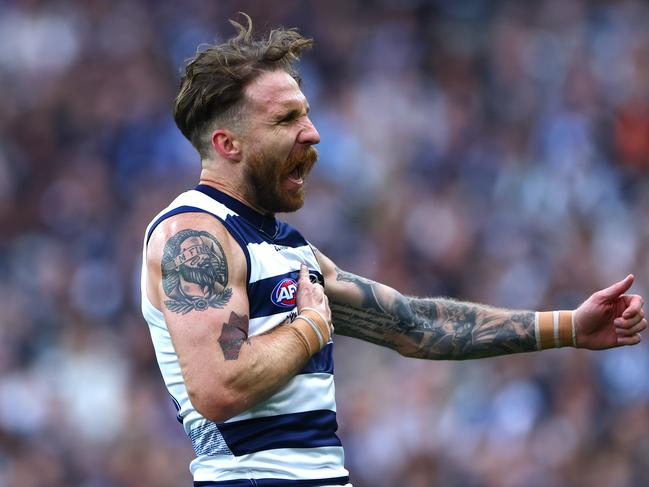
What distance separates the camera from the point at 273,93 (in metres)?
4.92

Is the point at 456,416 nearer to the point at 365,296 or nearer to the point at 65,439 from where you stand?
the point at 65,439

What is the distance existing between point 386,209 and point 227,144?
7702 mm

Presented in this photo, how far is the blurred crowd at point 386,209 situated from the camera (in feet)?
34.0

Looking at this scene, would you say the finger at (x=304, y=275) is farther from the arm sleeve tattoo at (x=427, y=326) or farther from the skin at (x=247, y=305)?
the arm sleeve tattoo at (x=427, y=326)

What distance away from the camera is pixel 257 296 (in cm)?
465

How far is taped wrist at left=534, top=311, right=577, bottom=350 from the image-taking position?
17.7 ft

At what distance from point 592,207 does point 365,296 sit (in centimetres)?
676

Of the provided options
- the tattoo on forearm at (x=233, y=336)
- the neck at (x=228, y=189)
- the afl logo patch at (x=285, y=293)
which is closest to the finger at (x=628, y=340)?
the afl logo patch at (x=285, y=293)

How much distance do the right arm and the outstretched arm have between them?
86cm

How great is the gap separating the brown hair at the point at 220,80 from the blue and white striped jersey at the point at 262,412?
11.7 inches

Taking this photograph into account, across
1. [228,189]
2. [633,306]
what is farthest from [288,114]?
[633,306]

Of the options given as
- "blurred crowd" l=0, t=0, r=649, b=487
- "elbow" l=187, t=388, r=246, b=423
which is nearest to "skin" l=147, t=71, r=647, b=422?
"elbow" l=187, t=388, r=246, b=423

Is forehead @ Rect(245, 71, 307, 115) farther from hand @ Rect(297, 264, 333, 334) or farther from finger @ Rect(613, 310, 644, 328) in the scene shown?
finger @ Rect(613, 310, 644, 328)

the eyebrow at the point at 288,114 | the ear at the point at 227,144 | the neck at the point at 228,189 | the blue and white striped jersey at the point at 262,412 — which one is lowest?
the blue and white striped jersey at the point at 262,412
